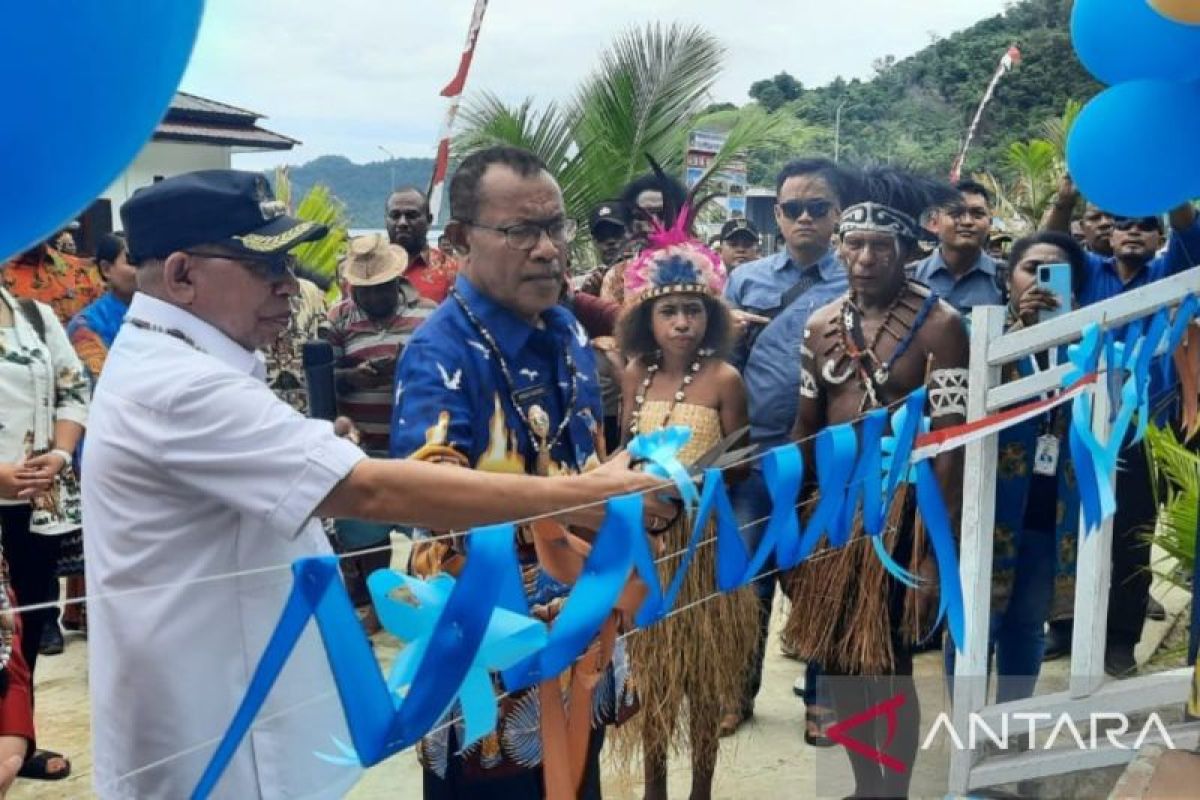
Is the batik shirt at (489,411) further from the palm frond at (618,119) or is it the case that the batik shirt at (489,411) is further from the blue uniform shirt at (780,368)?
the palm frond at (618,119)

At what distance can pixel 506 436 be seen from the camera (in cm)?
237

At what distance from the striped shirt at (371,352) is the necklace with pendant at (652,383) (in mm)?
1684

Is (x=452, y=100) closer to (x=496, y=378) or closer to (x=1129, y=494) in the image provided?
(x=1129, y=494)

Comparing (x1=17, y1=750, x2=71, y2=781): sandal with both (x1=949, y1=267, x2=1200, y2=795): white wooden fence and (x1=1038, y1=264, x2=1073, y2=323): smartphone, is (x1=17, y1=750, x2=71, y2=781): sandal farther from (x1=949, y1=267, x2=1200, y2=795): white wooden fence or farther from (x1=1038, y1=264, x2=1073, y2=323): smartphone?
(x1=1038, y1=264, x2=1073, y2=323): smartphone

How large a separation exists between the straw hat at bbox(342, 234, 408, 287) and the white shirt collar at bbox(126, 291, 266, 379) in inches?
132

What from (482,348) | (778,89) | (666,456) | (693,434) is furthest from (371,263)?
(778,89)

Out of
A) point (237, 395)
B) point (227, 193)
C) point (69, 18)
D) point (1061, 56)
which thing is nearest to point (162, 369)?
point (237, 395)

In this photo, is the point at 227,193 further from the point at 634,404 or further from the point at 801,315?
the point at 801,315

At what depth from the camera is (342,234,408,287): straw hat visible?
5.27 metres

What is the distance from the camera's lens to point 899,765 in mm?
3498

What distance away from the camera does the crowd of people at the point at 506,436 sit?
1835 millimetres

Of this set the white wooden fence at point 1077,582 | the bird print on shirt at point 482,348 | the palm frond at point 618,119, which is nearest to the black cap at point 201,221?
the bird print on shirt at point 482,348

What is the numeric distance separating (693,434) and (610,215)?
9.22 ft

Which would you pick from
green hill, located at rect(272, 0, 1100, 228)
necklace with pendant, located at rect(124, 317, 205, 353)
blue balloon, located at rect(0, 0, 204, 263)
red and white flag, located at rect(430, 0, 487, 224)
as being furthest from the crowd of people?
green hill, located at rect(272, 0, 1100, 228)
